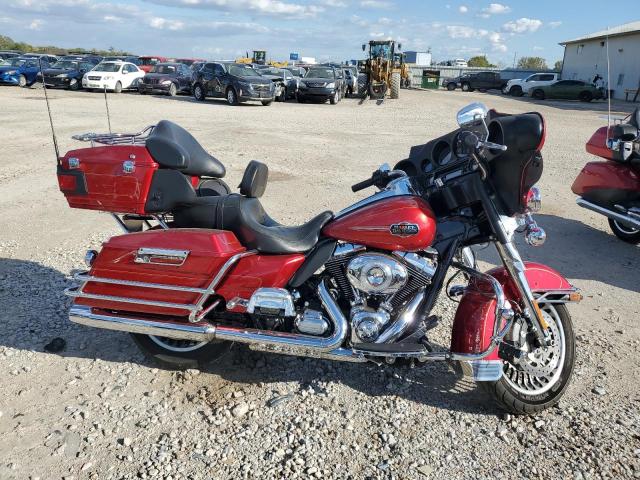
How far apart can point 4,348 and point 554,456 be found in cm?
A: 357

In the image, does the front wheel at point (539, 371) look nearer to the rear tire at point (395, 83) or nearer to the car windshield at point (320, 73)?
the car windshield at point (320, 73)

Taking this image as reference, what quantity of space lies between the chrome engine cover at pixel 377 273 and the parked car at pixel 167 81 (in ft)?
79.9

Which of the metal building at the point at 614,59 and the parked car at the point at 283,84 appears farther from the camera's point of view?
the metal building at the point at 614,59

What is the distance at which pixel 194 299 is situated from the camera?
3135 millimetres

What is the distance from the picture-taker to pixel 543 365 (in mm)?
3209

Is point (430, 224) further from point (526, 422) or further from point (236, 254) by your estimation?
point (526, 422)

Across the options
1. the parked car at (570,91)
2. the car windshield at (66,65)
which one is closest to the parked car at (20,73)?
the car windshield at (66,65)

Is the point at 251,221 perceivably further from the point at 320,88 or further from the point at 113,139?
the point at 320,88

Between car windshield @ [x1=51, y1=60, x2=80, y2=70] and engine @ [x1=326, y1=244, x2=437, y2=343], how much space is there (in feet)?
92.2

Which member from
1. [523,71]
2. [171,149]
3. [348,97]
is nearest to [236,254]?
[171,149]

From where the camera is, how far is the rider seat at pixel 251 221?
121 inches

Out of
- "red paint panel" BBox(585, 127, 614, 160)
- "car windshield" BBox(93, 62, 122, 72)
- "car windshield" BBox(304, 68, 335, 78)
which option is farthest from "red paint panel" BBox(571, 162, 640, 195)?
"car windshield" BBox(93, 62, 122, 72)

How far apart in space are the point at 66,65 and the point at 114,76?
398 centimetres

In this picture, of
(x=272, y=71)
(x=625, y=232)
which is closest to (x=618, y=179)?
(x=625, y=232)
